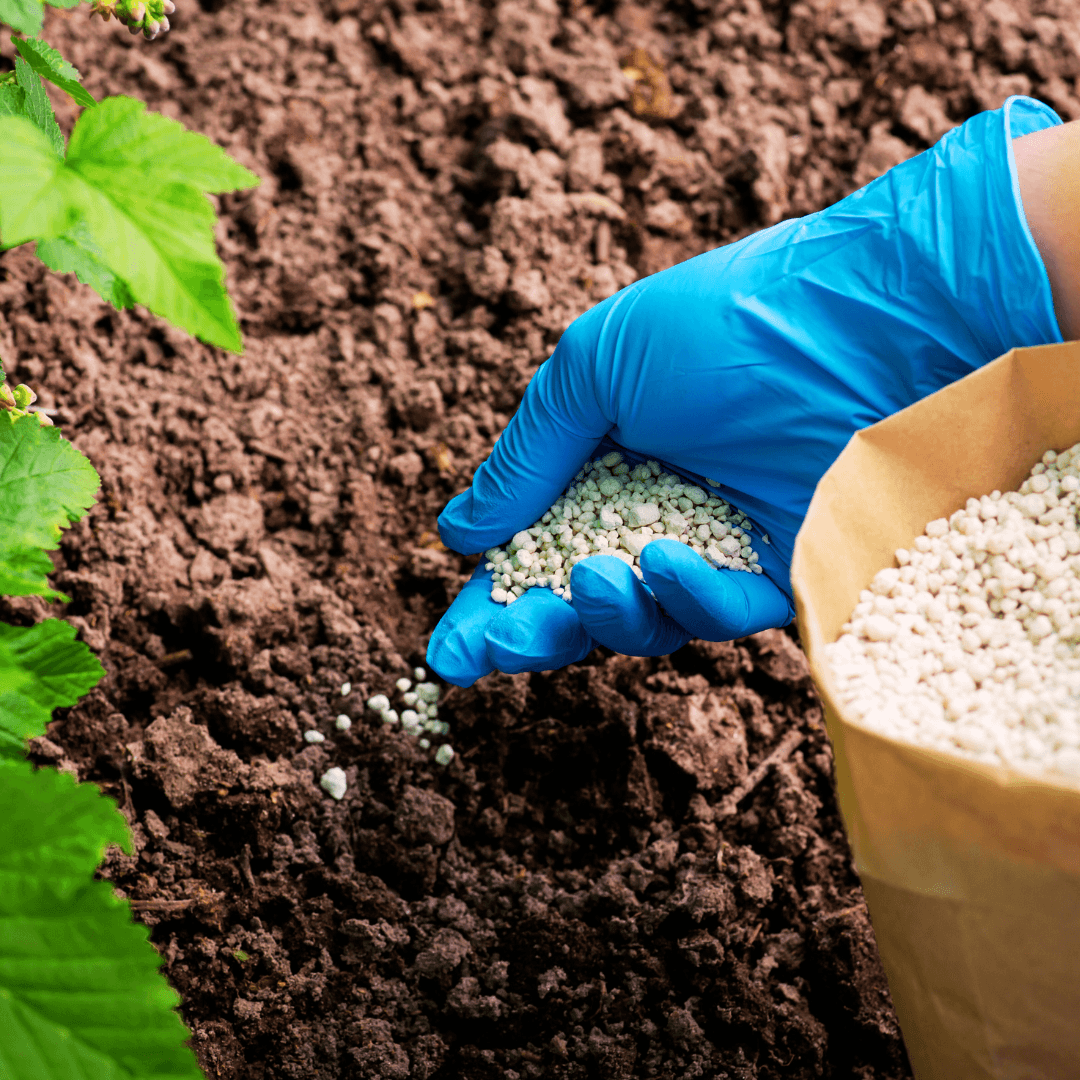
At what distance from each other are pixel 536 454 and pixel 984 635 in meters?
0.87

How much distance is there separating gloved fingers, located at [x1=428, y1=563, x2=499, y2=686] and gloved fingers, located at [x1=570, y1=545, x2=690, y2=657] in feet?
0.65

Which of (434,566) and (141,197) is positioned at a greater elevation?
(141,197)

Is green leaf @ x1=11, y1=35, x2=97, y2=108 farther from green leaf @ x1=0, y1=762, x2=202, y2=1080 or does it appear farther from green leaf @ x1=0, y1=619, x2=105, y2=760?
green leaf @ x1=0, y1=762, x2=202, y2=1080

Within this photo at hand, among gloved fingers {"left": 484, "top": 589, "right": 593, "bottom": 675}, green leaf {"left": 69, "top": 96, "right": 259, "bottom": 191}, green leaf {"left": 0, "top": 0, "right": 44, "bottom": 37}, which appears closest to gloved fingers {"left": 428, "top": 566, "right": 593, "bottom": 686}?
gloved fingers {"left": 484, "top": 589, "right": 593, "bottom": 675}

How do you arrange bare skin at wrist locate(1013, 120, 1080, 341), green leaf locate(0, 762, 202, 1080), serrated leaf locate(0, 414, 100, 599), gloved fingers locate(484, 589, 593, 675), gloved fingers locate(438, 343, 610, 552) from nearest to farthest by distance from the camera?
green leaf locate(0, 762, 202, 1080) → serrated leaf locate(0, 414, 100, 599) → bare skin at wrist locate(1013, 120, 1080, 341) → gloved fingers locate(484, 589, 593, 675) → gloved fingers locate(438, 343, 610, 552)

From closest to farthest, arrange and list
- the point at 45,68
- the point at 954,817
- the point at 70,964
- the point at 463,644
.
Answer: the point at 70,964 → the point at 954,817 → the point at 45,68 → the point at 463,644

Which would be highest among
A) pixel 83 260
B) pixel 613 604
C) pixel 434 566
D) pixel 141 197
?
pixel 141 197

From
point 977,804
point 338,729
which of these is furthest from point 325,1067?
point 977,804

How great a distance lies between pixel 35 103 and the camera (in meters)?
1.13

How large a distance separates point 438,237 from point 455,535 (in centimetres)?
97

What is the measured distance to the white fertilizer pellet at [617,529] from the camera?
5.40 feet

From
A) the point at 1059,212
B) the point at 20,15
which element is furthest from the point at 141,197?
the point at 1059,212

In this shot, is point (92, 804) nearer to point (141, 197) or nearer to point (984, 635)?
point (141, 197)

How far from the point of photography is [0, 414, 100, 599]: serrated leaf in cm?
106
